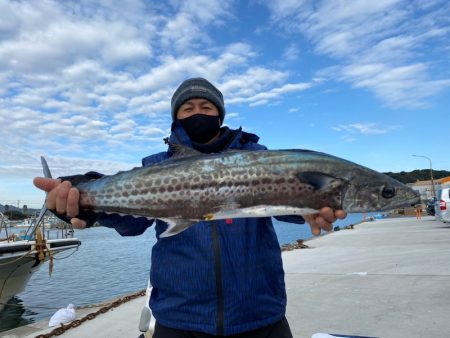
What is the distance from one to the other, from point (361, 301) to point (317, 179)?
17.4 feet

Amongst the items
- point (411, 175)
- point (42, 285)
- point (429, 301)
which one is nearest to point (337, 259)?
point (429, 301)

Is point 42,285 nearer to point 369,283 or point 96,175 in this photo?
point 369,283

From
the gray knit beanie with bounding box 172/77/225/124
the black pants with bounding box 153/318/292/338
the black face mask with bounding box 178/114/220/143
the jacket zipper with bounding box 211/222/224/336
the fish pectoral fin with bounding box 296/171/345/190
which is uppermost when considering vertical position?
the gray knit beanie with bounding box 172/77/225/124

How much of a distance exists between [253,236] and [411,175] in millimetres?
109680

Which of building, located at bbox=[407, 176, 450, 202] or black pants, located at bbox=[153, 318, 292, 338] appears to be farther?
building, located at bbox=[407, 176, 450, 202]

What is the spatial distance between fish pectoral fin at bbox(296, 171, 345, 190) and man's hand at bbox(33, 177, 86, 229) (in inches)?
61.6

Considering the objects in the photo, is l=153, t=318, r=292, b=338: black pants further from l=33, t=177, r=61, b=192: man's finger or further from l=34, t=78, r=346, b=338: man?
l=33, t=177, r=61, b=192: man's finger

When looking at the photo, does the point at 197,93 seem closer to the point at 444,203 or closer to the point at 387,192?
the point at 387,192

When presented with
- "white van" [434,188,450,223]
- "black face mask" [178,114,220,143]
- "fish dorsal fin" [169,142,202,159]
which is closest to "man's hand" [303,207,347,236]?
"fish dorsal fin" [169,142,202,159]

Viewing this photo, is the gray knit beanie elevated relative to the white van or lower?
elevated

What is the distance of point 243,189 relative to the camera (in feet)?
8.57

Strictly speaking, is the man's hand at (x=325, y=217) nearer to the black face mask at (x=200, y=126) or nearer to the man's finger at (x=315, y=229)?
the man's finger at (x=315, y=229)

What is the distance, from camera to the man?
272 centimetres

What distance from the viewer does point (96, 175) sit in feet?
10.5
